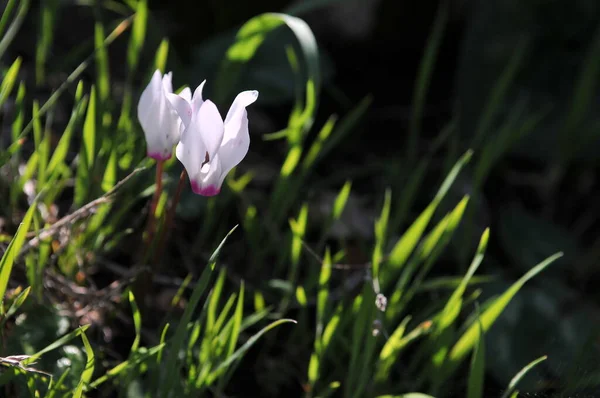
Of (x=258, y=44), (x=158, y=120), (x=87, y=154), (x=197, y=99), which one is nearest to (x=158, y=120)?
(x=158, y=120)

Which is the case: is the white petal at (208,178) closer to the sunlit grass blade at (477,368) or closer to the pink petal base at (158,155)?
the pink petal base at (158,155)

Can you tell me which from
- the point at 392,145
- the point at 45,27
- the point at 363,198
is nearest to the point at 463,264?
the point at 363,198

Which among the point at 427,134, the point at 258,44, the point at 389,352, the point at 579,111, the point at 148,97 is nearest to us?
the point at 148,97

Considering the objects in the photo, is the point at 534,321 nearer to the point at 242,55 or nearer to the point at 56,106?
the point at 242,55

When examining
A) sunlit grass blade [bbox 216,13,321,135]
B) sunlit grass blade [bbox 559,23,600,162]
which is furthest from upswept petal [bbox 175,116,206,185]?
sunlit grass blade [bbox 559,23,600,162]

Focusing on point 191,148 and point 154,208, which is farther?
point 154,208

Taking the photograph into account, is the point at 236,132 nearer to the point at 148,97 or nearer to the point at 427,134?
the point at 148,97
